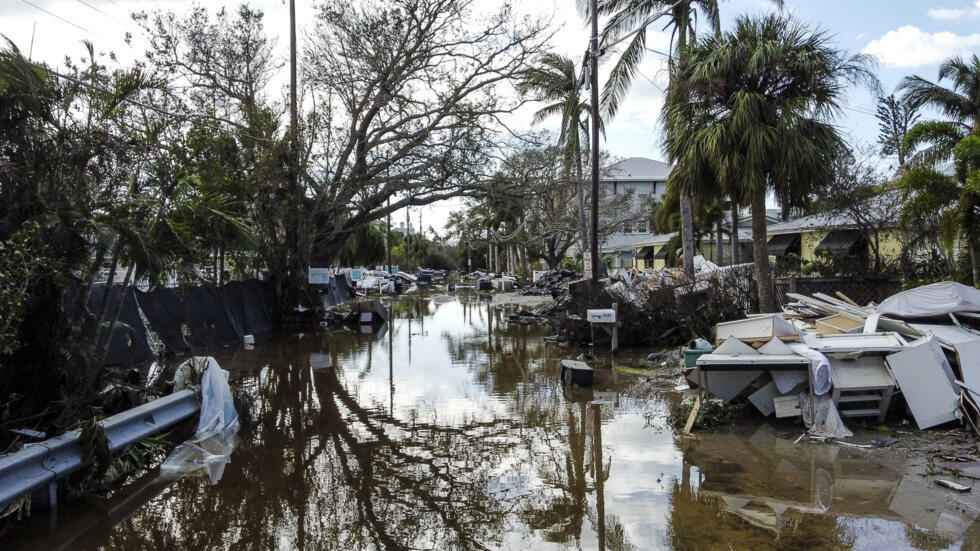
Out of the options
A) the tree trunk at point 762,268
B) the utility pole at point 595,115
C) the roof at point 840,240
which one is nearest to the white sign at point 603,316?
the tree trunk at point 762,268

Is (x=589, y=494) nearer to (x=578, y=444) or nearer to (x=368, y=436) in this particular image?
(x=578, y=444)

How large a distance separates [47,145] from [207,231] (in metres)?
2.88

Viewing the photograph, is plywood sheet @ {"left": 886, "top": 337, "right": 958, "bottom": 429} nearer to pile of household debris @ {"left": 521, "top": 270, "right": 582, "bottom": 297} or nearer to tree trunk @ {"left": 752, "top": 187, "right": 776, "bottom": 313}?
tree trunk @ {"left": 752, "top": 187, "right": 776, "bottom": 313}

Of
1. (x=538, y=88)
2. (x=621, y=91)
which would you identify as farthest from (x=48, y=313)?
(x=538, y=88)

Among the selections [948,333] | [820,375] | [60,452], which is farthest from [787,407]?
[60,452]

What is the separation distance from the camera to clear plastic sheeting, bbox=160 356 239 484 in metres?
7.29

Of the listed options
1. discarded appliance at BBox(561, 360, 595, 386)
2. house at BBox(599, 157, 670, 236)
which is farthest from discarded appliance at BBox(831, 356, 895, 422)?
house at BBox(599, 157, 670, 236)

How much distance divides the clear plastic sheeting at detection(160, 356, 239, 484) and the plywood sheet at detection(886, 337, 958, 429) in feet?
24.7

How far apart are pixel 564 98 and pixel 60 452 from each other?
1104 inches

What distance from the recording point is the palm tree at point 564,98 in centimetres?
2506

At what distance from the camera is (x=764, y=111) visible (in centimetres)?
1366

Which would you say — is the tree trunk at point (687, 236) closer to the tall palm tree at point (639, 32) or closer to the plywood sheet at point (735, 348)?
the tall palm tree at point (639, 32)

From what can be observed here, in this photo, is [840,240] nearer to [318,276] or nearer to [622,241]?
[318,276]

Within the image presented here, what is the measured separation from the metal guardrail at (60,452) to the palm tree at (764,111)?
33.9 feet
